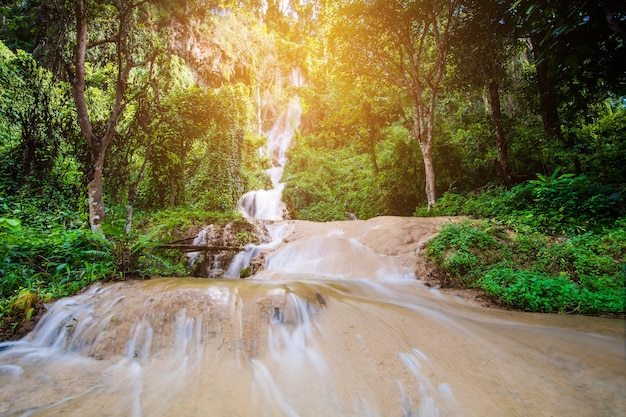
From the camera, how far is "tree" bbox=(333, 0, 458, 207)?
31.0 ft

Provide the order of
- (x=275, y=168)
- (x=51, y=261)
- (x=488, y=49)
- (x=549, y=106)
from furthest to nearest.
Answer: (x=275, y=168)
(x=488, y=49)
(x=549, y=106)
(x=51, y=261)

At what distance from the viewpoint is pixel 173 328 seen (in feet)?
9.84

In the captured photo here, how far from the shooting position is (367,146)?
586 inches

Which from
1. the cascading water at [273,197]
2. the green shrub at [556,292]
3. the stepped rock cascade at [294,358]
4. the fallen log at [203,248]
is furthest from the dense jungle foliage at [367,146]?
the cascading water at [273,197]

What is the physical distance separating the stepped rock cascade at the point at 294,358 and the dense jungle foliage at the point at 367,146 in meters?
0.96

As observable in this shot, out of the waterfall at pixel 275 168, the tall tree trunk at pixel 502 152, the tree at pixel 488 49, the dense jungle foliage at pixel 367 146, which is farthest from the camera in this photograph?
the waterfall at pixel 275 168

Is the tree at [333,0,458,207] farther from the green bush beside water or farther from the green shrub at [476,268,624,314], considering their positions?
the green shrub at [476,268,624,314]

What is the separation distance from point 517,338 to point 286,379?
8.10 feet

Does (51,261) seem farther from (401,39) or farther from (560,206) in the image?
(401,39)

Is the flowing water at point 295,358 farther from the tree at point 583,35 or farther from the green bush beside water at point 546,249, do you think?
the tree at point 583,35

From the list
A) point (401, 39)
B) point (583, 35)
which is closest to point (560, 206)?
point (583, 35)

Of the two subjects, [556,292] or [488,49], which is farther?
[488,49]

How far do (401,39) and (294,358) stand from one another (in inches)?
447

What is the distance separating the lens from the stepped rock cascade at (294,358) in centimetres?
212
